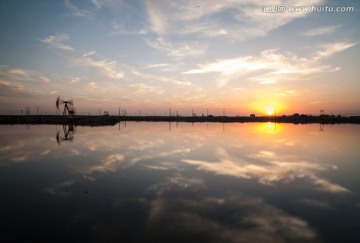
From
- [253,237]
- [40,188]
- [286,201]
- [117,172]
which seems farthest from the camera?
[117,172]

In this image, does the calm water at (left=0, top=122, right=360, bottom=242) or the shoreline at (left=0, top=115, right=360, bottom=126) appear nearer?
the calm water at (left=0, top=122, right=360, bottom=242)

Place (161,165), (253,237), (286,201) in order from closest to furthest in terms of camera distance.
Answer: (253,237)
(286,201)
(161,165)

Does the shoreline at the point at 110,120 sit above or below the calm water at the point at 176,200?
above

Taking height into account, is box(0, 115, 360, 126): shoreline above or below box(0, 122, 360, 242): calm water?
above

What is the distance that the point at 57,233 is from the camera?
9.01 meters

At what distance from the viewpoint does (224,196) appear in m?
13.5

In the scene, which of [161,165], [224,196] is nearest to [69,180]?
[161,165]

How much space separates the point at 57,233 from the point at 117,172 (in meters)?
9.48

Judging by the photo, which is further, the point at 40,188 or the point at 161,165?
the point at 161,165

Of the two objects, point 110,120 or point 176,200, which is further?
point 110,120

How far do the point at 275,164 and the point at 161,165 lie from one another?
985 centimetres

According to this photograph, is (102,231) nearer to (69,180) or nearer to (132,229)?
(132,229)

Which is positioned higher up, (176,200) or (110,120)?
(110,120)

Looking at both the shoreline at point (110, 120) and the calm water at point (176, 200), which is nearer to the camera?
the calm water at point (176, 200)
